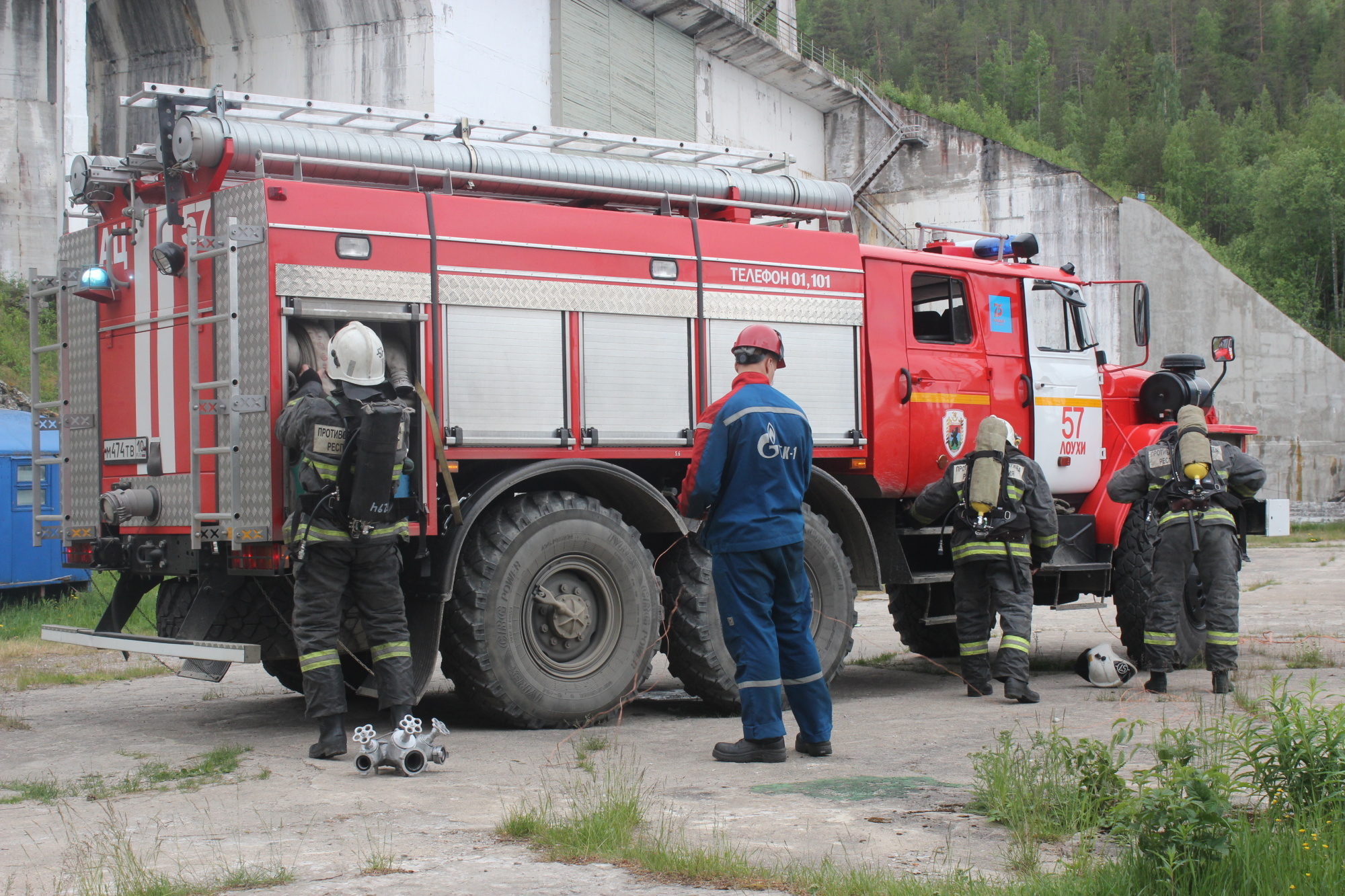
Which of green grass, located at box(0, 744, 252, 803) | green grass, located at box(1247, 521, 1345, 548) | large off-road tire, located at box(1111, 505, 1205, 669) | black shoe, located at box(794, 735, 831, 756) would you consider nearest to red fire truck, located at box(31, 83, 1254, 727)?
green grass, located at box(0, 744, 252, 803)

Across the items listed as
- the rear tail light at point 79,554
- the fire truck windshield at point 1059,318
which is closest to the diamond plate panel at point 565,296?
the rear tail light at point 79,554

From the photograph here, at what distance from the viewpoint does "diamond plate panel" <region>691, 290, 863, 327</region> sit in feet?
26.0

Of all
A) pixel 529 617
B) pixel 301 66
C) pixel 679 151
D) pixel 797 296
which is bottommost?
pixel 529 617

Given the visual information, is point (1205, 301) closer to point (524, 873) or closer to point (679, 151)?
point (679, 151)

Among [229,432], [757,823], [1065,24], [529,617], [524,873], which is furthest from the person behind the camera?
[1065,24]

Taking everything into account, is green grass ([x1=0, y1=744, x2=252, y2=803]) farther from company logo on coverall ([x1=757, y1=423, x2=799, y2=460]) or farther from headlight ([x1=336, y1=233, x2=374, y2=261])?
company logo on coverall ([x1=757, y1=423, x2=799, y2=460])

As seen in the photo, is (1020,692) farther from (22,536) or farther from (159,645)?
(22,536)

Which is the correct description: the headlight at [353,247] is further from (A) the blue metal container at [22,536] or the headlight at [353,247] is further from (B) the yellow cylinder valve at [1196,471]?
(A) the blue metal container at [22,536]

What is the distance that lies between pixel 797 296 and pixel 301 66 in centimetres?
2059

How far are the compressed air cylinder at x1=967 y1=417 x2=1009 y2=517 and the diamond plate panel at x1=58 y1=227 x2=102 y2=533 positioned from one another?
17.2 feet

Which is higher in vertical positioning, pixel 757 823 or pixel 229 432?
pixel 229 432

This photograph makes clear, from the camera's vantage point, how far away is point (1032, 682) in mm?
9203

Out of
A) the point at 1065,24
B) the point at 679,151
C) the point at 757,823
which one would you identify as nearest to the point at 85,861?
the point at 757,823

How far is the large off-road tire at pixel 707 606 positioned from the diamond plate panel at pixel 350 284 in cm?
225
